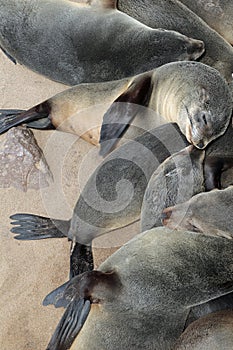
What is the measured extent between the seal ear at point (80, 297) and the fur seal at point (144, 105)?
0.85 metres

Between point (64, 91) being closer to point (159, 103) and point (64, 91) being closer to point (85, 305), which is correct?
point (159, 103)

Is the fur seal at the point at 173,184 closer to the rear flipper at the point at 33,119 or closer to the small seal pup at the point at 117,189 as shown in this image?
the small seal pup at the point at 117,189

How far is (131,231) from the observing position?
13.7 feet

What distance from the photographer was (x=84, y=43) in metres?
4.23

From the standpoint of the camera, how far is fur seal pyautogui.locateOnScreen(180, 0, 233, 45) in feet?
15.3

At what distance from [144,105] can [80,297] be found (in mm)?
1302

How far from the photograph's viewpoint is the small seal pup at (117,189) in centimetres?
374

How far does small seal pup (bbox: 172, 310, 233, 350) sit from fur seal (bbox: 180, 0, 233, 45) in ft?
7.46

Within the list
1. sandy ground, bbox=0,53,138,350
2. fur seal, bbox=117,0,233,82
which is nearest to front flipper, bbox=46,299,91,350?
sandy ground, bbox=0,53,138,350

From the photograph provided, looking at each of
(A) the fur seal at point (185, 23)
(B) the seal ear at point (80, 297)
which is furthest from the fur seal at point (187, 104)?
(B) the seal ear at point (80, 297)

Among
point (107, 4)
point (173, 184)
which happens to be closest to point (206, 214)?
point (173, 184)

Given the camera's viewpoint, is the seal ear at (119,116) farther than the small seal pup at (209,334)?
Yes

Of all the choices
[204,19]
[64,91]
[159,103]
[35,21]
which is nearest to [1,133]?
[64,91]

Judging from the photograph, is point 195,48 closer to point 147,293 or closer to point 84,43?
point 84,43
